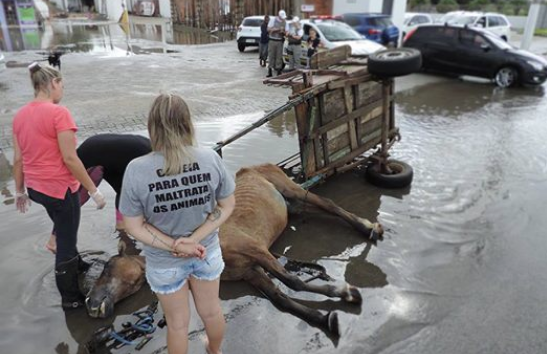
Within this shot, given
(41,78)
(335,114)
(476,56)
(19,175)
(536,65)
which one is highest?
(41,78)

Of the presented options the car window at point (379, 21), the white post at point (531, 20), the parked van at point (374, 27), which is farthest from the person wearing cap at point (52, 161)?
the white post at point (531, 20)

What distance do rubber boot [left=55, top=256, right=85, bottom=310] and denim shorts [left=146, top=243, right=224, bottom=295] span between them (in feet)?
4.29

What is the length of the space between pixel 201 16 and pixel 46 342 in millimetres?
32833

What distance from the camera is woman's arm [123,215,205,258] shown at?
2266mm

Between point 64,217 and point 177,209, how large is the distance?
144 cm

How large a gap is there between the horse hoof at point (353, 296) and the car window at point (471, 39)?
481 inches

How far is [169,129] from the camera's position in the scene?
2158 millimetres

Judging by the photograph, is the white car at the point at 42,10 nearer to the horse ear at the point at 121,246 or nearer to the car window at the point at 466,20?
the car window at the point at 466,20

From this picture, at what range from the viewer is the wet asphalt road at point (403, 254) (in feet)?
10.7

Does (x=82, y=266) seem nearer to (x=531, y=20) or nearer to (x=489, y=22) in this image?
(x=531, y=20)

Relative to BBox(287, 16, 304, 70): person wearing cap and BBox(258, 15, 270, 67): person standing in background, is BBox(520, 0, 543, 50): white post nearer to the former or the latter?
BBox(287, 16, 304, 70): person wearing cap

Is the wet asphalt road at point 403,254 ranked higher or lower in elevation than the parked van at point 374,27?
lower

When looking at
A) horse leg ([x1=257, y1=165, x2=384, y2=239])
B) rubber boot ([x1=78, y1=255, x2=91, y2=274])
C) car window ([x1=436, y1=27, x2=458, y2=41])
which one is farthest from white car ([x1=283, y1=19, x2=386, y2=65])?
rubber boot ([x1=78, y1=255, x2=91, y2=274])

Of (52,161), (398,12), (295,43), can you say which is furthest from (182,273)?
(398,12)
